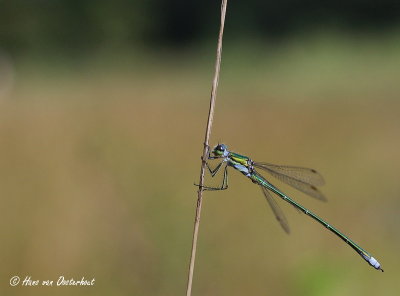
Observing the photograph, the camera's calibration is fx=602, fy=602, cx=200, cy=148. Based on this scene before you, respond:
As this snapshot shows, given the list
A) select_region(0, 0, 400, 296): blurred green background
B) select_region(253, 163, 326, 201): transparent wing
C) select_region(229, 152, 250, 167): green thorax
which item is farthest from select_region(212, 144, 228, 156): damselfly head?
select_region(0, 0, 400, 296): blurred green background

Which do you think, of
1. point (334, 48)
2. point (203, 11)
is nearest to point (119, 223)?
point (334, 48)

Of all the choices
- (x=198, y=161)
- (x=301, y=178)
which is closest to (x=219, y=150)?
(x=301, y=178)

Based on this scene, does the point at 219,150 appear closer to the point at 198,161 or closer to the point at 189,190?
the point at 189,190

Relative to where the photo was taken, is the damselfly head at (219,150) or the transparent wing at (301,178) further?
the transparent wing at (301,178)

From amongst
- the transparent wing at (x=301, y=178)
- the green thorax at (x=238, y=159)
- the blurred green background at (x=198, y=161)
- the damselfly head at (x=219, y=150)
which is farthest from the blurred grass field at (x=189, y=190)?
the damselfly head at (x=219, y=150)

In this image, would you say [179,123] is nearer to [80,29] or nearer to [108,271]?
[108,271]

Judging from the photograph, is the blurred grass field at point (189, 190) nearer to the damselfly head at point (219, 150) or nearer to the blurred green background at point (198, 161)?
the blurred green background at point (198, 161)
